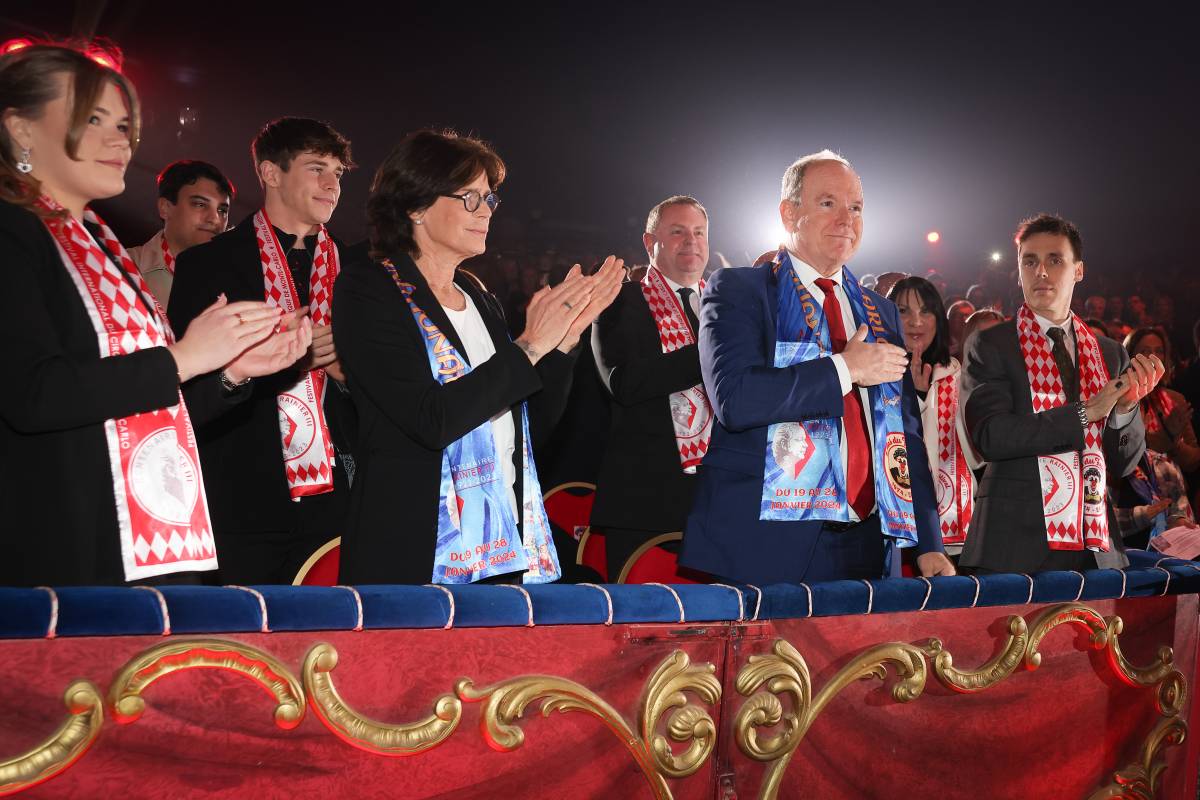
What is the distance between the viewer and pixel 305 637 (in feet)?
4.26

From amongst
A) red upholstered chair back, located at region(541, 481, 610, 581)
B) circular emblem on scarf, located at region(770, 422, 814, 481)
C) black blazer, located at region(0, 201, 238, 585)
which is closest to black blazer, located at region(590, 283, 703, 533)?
red upholstered chair back, located at region(541, 481, 610, 581)

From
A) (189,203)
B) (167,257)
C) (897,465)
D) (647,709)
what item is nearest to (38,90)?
(647,709)

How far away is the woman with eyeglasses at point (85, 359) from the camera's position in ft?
4.95

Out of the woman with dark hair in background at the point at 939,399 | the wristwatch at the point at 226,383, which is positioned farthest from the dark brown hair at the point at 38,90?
the woman with dark hair in background at the point at 939,399

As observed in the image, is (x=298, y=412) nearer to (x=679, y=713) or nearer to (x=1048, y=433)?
(x=679, y=713)

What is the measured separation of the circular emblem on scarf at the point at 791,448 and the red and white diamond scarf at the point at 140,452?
3.45 ft

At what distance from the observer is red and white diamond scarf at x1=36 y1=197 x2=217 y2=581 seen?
1586 millimetres

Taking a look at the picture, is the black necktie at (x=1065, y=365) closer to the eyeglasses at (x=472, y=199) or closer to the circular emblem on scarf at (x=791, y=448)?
the circular emblem on scarf at (x=791, y=448)

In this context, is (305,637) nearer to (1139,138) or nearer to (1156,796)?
(1156,796)

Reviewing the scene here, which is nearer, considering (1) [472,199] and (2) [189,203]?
(1) [472,199]

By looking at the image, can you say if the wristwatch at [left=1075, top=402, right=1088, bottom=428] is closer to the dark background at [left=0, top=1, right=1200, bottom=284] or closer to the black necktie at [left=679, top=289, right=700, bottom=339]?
the black necktie at [left=679, top=289, right=700, bottom=339]

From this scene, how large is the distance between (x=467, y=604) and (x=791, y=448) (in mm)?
924

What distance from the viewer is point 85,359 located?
1558 millimetres

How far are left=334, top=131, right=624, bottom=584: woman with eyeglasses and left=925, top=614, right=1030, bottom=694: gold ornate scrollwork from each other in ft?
2.42
